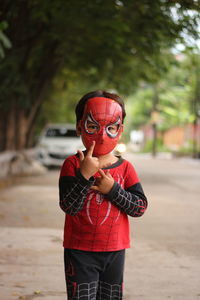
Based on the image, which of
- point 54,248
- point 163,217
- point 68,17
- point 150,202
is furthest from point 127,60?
point 54,248

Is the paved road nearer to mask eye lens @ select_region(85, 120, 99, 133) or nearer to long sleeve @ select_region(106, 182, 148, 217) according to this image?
long sleeve @ select_region(106, 182, 148, 217)

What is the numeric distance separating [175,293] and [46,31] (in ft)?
41.8

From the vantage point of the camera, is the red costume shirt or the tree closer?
the red costume shirt

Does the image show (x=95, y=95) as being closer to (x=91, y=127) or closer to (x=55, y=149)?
(x=91, y=127)

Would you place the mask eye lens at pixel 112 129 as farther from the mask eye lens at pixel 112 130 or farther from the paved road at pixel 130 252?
the paved road at pixel 130 252

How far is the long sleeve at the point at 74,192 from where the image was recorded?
2.95m

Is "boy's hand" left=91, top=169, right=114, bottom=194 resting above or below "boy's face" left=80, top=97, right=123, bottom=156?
below

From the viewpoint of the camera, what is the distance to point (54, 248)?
661cm

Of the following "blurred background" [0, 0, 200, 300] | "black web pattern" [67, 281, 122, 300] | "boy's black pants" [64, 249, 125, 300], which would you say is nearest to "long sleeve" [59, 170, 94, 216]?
"boy's black pants" [64, 249, 125, 300]

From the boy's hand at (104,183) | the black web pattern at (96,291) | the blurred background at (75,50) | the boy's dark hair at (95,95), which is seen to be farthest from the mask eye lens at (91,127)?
the blurred background at (75,50)

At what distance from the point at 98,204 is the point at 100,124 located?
0.44 m

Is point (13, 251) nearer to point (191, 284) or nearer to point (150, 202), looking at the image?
point (191, 284)

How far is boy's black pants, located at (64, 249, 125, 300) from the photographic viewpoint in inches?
121

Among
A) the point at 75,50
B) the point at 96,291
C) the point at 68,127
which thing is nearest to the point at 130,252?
the point at 96,291
